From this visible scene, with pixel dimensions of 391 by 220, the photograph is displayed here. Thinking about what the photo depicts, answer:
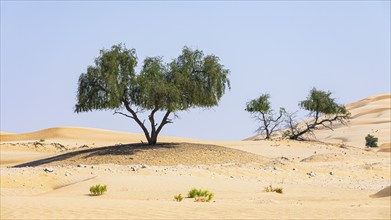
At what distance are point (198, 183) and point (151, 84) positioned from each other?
13.5 m

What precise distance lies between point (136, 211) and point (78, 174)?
44.6 ft

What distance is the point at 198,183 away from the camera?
26078 mm

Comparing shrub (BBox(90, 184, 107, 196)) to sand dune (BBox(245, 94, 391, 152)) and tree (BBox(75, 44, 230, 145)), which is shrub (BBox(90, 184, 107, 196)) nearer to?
tree (BBox(75, 44, 230, 145))

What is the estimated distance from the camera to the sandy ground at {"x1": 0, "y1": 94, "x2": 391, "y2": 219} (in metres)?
16.2

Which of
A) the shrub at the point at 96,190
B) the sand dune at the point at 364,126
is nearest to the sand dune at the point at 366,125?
the sand dune at the point at 364,126

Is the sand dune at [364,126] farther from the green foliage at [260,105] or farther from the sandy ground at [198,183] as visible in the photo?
the sandy ground at [198,183]

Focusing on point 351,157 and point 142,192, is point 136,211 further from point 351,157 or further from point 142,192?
point 351,157

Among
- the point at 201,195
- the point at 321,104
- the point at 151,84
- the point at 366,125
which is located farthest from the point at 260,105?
the point at 201,195

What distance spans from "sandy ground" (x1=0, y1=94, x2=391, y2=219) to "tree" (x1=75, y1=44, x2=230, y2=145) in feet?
8.64

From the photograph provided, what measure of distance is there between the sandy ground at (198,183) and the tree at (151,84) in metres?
2.63

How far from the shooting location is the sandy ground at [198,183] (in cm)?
1623

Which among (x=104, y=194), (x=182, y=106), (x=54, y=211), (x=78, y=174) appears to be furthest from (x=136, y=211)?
(x=182, y=106)

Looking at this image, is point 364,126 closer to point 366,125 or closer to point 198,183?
point 366,125

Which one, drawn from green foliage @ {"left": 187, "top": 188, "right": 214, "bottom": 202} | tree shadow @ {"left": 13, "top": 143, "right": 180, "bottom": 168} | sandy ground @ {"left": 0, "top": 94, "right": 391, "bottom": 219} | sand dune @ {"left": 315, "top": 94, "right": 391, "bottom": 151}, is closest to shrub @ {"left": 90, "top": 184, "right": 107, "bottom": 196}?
sandy ground @ {"left": 0, "top": 94, "right": 391, "bottom": 219}
